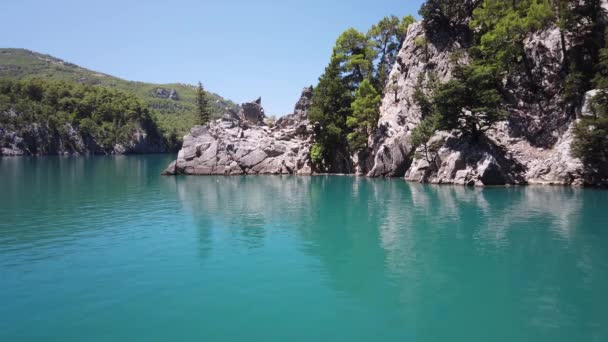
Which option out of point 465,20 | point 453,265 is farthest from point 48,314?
point 465,20

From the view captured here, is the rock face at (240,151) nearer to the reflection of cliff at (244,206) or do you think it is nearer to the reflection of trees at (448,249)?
the reflection of cliff at (244,206)

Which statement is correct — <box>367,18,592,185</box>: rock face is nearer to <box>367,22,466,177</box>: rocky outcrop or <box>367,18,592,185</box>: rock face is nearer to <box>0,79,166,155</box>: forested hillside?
<box>367,22,466,177</box>: rocky outcrop

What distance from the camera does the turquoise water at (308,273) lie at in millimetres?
13031

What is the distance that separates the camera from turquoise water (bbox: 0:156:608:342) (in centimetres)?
1303

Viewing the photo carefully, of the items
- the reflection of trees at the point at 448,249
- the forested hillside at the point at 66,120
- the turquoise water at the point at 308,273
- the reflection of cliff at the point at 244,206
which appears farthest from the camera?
the forested hillside at the point at 66,120

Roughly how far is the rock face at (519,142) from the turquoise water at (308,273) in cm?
1416

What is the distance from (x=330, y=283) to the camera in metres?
17.2

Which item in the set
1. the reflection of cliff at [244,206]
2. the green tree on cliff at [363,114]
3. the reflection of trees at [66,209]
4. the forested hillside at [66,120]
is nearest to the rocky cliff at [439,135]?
the green tree on cliff at [363,114]

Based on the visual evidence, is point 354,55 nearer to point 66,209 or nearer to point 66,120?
point 66,209

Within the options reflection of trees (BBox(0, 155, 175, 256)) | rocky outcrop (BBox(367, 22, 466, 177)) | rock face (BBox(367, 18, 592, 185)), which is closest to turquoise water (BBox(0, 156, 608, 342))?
reflection of trees (BBox(0, 155, 175, 256))

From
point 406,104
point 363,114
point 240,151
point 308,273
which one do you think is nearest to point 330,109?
point 363,114

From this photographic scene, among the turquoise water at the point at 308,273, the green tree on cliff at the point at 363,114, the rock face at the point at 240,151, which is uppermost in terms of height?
the green tree on cliff at the point at 363,114

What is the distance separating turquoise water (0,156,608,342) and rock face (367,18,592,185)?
14158 mm

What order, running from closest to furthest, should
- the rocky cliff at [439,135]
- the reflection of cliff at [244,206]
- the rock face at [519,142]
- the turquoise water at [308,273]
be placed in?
the turquoise water at [308,273], the reflection of cliff at [244,206], the rock face at [519,142], the rocky cliff at [439,135]
